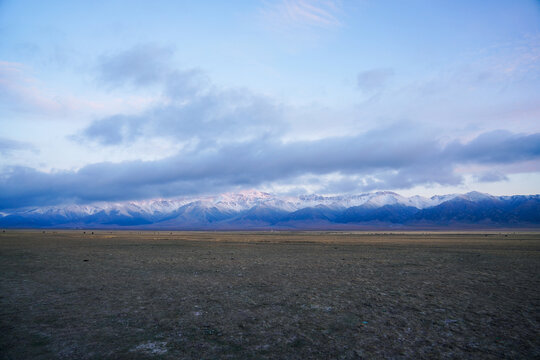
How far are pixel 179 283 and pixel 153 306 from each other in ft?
15.0

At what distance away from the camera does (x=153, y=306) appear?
11.3 meters

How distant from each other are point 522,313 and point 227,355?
34.4 ft

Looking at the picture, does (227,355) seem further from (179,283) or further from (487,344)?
(179,283)

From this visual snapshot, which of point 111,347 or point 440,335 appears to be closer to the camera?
point 111,347

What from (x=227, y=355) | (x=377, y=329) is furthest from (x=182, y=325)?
(x=377, y=329)

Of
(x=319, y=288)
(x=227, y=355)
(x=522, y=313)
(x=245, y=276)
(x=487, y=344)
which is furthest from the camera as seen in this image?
(x=245, y=276)

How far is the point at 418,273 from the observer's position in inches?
754

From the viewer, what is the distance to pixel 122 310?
10.8 metres

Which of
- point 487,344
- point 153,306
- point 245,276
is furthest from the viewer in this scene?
point 245,276

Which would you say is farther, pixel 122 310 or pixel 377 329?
pixel 122 310

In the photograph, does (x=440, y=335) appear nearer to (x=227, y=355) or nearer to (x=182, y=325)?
(x=227, y=355)

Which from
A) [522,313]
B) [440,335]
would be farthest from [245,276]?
[522,313]

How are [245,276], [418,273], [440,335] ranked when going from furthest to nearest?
[418,273] < [245,276] < [440,335]

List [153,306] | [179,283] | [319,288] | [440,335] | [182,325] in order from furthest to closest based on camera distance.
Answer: [179,283] < [319,288] < [153,306] < [182,325] < [440,335]
